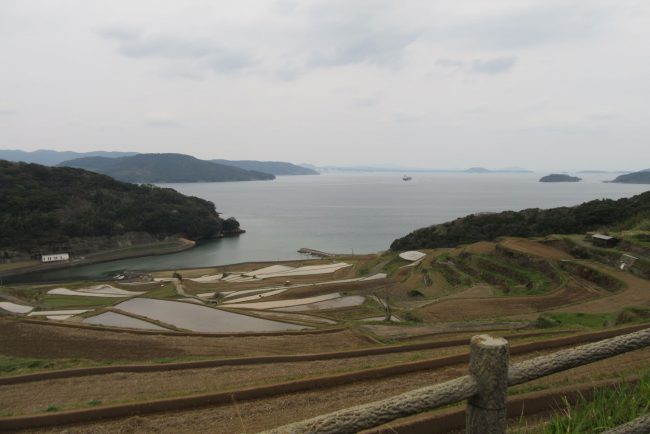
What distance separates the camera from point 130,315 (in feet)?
83.0

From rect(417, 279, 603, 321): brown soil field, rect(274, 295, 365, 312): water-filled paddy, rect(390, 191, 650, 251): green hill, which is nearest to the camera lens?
rect(417, 279, 603, 321): brown soil field

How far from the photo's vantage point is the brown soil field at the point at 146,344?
1712 cm

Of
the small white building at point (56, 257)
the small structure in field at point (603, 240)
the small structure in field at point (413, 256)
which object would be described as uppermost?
the small structure in field at point (603, 240)

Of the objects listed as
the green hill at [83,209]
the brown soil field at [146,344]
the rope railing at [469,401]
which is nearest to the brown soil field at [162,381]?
the brown soil field at [146,344]

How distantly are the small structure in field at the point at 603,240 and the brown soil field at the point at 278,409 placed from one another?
88.6 ft

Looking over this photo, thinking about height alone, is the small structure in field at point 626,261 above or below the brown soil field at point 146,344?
above

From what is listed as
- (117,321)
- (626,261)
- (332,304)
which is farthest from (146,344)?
(626,261)

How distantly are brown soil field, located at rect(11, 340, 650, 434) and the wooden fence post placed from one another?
6944mm

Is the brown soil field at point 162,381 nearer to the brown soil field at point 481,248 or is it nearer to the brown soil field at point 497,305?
the brown soil field at point 497,305

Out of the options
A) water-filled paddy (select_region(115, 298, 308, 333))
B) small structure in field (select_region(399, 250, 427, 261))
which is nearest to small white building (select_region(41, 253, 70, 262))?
water-filled paddy (select_region(115, 298, 308, 333))

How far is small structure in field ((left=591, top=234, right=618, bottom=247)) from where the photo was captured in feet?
108

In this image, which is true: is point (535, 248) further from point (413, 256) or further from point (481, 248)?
point (413, 256)

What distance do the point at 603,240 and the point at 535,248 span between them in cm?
483

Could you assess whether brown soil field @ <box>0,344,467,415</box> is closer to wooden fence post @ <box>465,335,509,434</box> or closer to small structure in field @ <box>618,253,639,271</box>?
wooden fence post @ <box>465,335,509,434</box>
